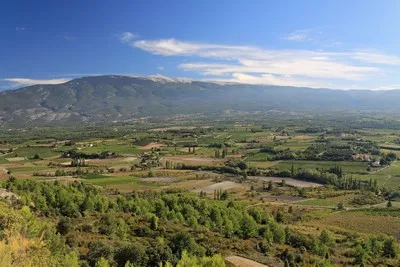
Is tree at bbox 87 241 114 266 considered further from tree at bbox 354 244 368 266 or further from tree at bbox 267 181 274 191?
tree at bbox 267 181 274 191

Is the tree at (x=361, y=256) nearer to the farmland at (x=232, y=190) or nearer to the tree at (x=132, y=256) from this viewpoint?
the farmland at (x=232, y=190)

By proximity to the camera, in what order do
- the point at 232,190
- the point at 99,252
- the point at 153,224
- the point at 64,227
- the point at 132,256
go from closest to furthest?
1. the point at 132,256
2. the point at 99,252
3. the point at 64,227
4. the point at 153,224
5. the point at 232,190

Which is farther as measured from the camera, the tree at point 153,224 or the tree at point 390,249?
the tree at point 390,249

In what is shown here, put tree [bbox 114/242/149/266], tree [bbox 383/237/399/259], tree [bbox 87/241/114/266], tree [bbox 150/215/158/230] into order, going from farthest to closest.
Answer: tree [bbox 383/237/399/259] → tree [bbox 150/215/158/230] → tree [bbox 114/242/149/266] → tree [bbox 87/241/114/266]

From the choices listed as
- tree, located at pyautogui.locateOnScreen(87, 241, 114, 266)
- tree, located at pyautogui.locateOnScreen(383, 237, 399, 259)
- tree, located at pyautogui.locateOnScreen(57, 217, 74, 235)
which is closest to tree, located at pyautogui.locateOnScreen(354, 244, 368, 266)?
tree, located at pyautogui.locateOnScreen(383, 237, 399, 259)

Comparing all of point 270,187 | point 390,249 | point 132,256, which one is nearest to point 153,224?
point 132,256

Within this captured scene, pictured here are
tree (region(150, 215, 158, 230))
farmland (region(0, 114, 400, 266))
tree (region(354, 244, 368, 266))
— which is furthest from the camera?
farmland (region(0, 114, 400, 266))

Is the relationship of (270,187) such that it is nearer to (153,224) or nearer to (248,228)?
(248,228)

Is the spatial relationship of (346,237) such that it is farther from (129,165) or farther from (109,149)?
(109,149)

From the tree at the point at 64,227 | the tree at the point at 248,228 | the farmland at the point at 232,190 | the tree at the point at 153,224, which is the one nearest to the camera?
the tree at the point at 64,227

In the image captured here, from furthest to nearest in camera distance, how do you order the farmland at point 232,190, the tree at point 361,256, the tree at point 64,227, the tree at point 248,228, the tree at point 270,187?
the tree at point 270,187 → the tree at point 248,228 → the farmland at point 232,190 → the tree at point 361,256 → the tree at point 64,227

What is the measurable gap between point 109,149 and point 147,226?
12066 cm

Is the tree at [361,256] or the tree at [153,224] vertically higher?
the tree at [153,224]

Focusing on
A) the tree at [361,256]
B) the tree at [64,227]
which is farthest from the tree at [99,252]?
the tree at [361,256]
